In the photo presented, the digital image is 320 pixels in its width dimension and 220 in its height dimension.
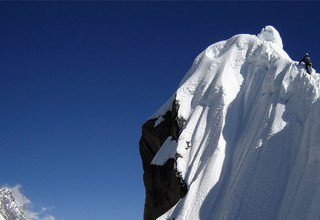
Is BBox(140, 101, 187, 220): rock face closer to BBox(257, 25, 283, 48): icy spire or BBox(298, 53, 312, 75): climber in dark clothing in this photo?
BBox(298, 53, 312, 75): climber in dark clothing

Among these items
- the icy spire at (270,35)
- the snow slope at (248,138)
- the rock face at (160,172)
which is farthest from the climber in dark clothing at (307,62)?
the icy spire at (270,35)

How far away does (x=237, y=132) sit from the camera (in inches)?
1624

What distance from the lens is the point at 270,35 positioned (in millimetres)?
52312

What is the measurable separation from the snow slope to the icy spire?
8.64 ft

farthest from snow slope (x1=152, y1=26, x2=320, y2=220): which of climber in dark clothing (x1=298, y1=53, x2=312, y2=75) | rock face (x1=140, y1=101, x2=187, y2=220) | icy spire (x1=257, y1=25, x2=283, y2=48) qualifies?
icy spire (x1=257, y1=25, x2=283, y2=48)

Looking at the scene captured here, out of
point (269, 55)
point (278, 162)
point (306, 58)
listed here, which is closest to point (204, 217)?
point (278, 162)

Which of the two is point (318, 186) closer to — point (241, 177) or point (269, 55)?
point (241, 177)

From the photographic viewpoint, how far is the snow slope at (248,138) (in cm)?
3222

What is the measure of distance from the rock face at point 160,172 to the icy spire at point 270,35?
1366cm

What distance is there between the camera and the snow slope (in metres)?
32.2

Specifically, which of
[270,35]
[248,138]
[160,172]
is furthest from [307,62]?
[160,172]

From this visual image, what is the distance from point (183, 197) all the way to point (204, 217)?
3.32m

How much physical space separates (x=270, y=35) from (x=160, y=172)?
20282 mm

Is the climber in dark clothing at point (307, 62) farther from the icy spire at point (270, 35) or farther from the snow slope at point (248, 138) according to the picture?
the icy spire at point (270, 35)
